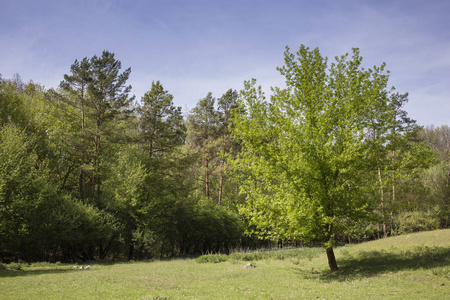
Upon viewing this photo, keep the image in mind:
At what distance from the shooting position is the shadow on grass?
14.1 meters

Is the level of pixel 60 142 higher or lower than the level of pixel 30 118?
lower

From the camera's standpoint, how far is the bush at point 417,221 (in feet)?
131

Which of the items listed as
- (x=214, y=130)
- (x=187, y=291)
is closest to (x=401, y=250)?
(x=187, y=291)

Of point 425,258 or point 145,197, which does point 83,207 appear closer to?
point 145,197

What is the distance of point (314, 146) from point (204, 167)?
30.2 metres

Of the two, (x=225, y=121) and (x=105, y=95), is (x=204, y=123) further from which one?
(x=105, y=95)

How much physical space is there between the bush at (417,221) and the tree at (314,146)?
3105cm

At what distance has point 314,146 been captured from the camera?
48.1ft

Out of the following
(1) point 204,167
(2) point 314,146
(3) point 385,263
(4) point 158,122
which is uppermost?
(4) point 158,122

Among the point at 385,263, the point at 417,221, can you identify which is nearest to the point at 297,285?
the point at 385,263

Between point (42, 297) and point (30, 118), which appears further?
point (30, 118)

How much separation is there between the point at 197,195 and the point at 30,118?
26.3m

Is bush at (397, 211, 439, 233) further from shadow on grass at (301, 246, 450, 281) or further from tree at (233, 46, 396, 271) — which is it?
tree at (233, 46, 396, 271)

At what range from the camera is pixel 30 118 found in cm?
3444
